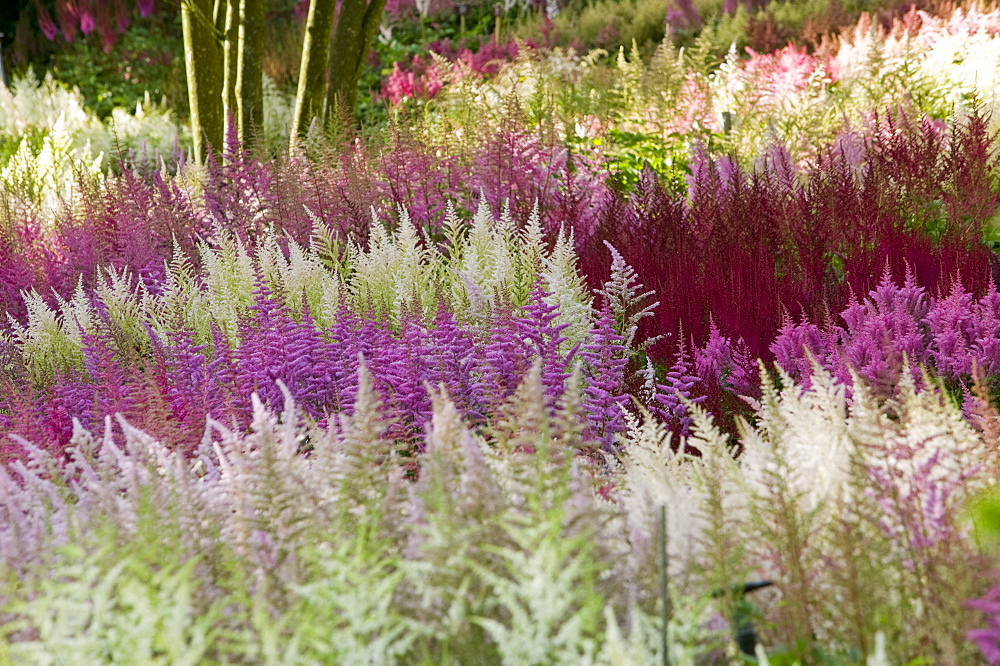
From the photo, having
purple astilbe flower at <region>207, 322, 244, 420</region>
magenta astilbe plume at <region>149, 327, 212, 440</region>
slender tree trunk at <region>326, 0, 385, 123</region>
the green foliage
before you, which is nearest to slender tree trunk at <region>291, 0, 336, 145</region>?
slender tree trunk at <region>326, 0, 385, 123</region>

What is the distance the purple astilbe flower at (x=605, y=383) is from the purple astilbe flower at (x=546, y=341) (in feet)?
0.32

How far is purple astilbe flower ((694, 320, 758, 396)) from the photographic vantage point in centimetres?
344

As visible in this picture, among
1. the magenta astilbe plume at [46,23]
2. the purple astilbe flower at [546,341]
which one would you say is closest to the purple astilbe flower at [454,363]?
the purple astilbe flower at [546,341]

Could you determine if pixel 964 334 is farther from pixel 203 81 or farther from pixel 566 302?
pixel 203 81

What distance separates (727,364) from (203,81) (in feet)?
18.8

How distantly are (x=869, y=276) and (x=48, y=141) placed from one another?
7.49 metres

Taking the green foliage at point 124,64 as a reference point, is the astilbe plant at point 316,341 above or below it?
below

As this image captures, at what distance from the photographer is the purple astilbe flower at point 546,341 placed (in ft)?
10.6

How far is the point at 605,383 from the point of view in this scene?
331 centimetres

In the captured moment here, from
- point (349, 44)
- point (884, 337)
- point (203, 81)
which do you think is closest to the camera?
point (884, 337)

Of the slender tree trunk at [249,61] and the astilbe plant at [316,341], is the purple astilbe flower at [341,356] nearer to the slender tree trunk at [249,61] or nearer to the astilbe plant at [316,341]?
the astilbe plant at [316,341]

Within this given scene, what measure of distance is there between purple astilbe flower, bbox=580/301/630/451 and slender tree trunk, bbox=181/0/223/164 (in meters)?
5.17

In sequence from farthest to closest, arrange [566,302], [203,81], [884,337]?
[203,81], [566,302], [884,337]

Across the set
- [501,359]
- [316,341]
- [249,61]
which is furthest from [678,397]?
[249,61]
